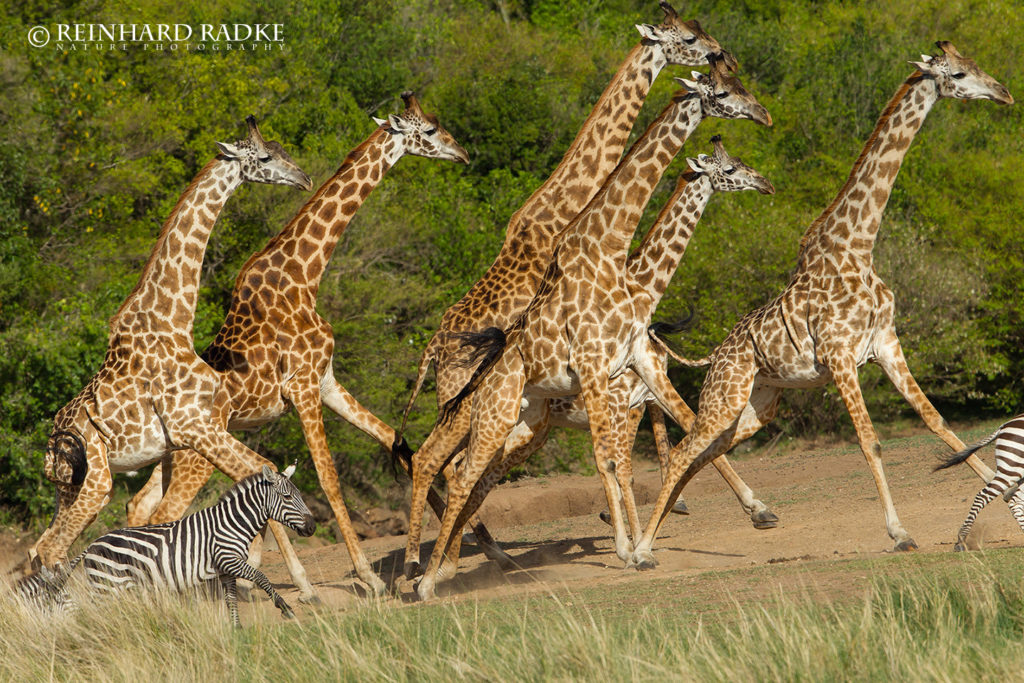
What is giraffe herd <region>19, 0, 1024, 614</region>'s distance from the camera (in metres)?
9.10

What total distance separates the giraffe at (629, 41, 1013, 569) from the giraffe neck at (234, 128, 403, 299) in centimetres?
352

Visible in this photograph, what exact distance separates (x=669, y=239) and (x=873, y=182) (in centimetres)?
197

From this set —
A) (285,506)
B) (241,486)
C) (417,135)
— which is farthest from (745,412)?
(241,486)

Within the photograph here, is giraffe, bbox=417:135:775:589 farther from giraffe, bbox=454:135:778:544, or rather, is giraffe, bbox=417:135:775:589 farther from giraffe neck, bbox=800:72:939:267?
giraffe neck, bbox=800:72:939:267

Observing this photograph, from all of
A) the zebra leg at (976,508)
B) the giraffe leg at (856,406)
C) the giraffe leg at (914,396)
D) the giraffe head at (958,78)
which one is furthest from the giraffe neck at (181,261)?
the zebra leg at (976,508)

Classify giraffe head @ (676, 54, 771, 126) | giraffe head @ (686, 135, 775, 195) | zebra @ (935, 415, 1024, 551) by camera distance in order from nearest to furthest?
1. zebra @ (935, 415, 1024, 551)
2. giraffe head @ (676, 54, 771, 126)
3. giraffe head @ (686, 135, 775, 195)

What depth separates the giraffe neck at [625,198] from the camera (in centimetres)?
947

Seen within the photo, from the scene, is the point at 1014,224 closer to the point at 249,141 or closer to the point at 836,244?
the point at 836,244

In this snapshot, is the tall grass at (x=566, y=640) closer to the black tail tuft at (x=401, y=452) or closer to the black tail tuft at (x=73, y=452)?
the black tail tuft at (x=73, y=452)

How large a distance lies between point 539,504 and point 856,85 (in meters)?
16.6

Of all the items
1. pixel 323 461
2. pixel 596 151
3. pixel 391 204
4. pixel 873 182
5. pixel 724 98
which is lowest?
pixel 391 204

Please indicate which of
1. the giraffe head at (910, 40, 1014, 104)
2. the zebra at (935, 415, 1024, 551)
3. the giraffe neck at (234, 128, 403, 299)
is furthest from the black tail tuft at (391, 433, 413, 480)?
the giraffe head at (910, 40, 1014, 104)

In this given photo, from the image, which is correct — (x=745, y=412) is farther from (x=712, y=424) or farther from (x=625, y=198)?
(x=625, y=198)

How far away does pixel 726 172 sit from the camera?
1097cm
